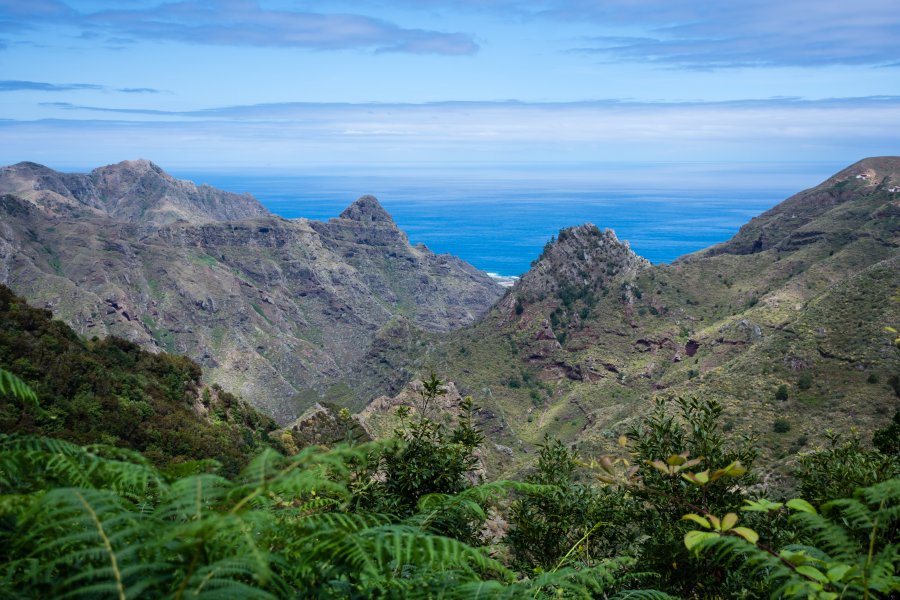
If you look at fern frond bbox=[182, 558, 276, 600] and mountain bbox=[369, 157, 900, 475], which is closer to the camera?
fern frond bbox=[182, 558, 276, 600]

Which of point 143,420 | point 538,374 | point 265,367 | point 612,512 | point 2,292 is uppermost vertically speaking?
point 2,292

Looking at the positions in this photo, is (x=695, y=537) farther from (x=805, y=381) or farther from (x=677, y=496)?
(x=805, y=381)

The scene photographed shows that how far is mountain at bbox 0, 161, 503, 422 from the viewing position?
115 meters

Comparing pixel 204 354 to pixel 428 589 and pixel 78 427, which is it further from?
pixel 428 589

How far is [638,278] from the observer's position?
84.9m

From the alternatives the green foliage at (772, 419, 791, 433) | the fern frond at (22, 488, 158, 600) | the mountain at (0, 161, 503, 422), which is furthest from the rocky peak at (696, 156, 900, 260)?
the fern frond at (22, 488, 158, 600)

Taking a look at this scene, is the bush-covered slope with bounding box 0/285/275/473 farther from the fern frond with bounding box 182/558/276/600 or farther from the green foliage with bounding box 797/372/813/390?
the green foliage with bounding box 797/372/813/390

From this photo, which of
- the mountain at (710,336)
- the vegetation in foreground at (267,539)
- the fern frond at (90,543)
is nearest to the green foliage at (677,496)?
the vegetation in foreground at (267,539)

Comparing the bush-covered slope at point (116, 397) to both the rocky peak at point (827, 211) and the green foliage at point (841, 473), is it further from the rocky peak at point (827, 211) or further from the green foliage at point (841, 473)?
the rocky peak at point (827, 211)

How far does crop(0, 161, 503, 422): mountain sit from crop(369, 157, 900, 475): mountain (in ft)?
79.1

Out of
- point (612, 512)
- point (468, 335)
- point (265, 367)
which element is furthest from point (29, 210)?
point (612, 512)

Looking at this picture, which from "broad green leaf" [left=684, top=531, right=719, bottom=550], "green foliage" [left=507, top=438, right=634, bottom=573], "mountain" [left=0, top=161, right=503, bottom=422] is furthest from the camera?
"mountain" [left=0, top=161, right=503, bottom=422]

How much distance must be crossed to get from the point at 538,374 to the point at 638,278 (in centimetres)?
2067

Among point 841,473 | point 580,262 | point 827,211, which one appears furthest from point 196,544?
point 827,211
